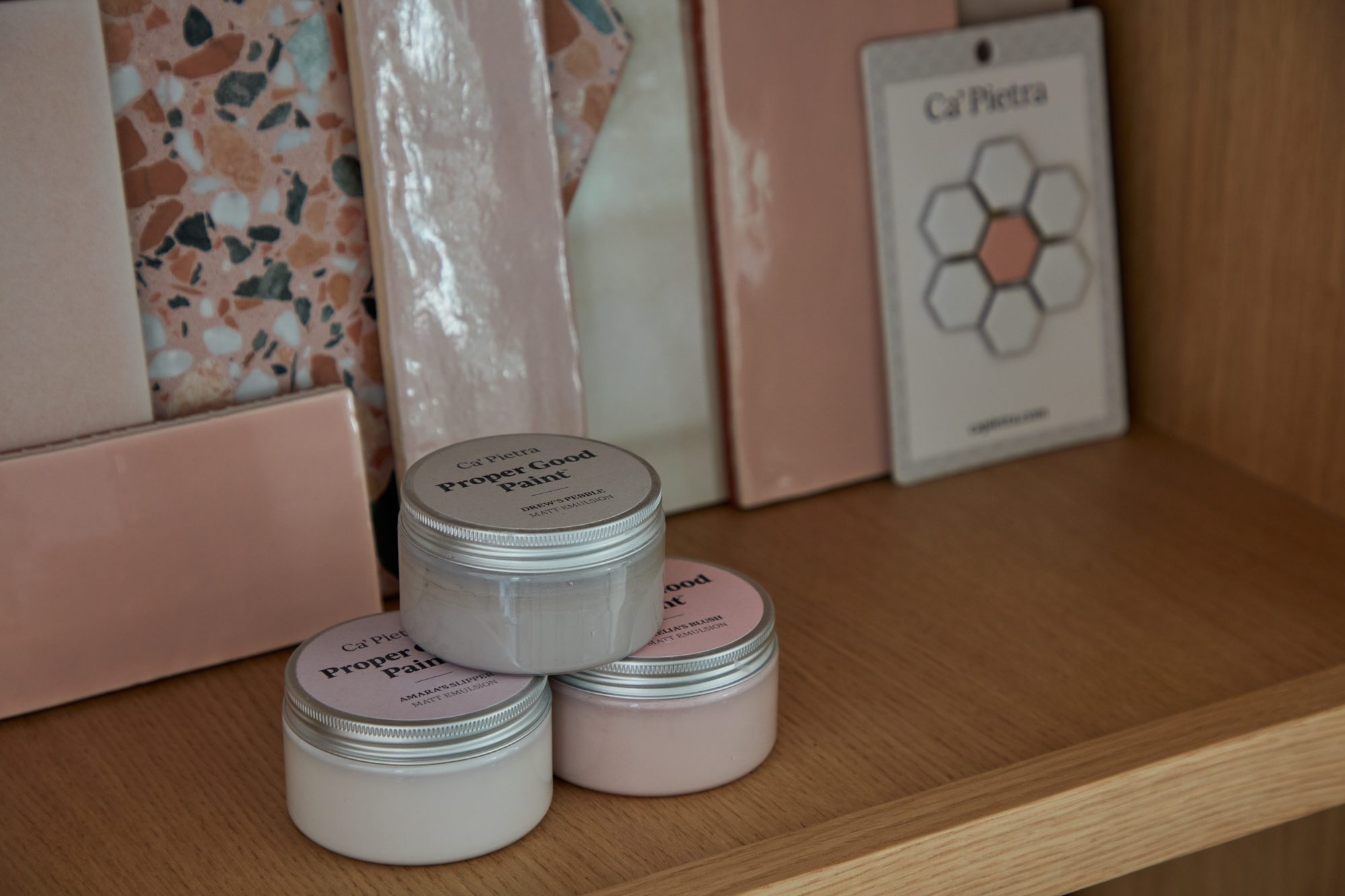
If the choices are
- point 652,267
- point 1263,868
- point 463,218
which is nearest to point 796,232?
point 652,267

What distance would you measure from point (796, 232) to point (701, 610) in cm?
28

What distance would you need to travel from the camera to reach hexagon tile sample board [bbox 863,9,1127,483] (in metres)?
0.80

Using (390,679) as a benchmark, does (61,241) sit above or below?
above

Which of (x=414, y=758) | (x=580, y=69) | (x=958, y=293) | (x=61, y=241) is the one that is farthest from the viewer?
(x=958, y=293)

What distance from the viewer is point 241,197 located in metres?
0.66

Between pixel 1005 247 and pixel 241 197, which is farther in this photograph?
pixel 1005 247

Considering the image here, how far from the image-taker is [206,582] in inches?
25.6

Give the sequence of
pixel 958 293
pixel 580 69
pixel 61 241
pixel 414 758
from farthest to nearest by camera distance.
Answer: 1. pixel 958 293
2. pixel 580 69
3. pixel 61 241
4. pixel 414 758

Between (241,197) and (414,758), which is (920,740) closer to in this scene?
(414,758)

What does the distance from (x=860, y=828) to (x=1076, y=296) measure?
45 centimetres

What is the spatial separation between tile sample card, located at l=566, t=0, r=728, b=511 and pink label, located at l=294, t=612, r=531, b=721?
0.67 feet

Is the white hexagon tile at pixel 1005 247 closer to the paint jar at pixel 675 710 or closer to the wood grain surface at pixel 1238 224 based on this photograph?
the wood grain surface at pixel 1238 224

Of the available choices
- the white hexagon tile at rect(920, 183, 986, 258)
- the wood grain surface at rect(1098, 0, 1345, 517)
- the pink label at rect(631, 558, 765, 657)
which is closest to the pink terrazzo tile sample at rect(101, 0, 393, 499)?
the pink label at rect(631, 558, 765, 657)

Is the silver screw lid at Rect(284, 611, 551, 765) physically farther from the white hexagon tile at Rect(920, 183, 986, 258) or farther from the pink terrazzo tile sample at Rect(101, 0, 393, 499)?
the white hexagon tile at Rect(920, 183, 986, 258)
